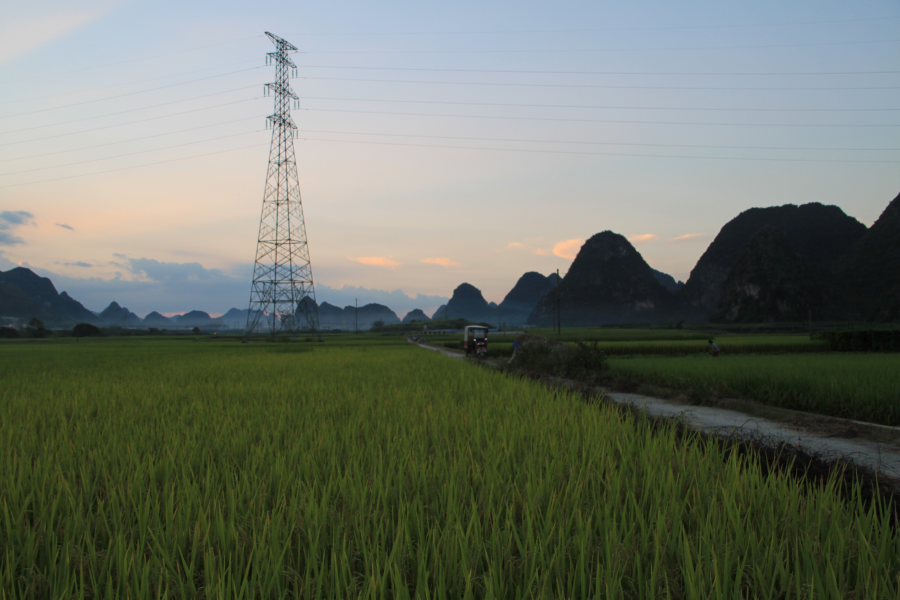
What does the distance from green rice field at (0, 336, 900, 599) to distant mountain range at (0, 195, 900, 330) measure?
3970 centimetres

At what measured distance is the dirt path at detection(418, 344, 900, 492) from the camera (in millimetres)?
4518

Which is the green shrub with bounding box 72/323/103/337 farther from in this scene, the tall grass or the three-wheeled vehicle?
the tall grass

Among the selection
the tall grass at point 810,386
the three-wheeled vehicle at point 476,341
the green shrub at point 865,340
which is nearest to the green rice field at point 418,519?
the tall grass at point 810,386

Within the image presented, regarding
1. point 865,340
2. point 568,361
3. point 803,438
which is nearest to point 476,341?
point 568,361

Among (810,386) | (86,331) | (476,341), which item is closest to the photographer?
(810,386)

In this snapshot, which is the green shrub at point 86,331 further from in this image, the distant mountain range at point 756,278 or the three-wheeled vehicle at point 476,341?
Answer: the three-wheeled vehicle at point 476,341

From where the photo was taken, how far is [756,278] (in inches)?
2992

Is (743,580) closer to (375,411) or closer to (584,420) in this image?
(584,420)

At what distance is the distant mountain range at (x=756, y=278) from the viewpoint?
68.5 m

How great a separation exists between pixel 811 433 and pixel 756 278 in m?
83.7

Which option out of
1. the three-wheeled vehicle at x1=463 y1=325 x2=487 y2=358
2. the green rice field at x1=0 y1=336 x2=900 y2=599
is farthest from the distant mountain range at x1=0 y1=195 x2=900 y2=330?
the green rice field at x1=0 y1=336 x2=900 y2=599

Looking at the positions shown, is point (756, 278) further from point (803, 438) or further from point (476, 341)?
point (803, 438)

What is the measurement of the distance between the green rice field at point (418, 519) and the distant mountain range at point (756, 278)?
39698mm

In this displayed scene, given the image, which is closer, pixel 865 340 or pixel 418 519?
pixel 418 519
